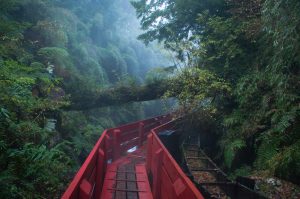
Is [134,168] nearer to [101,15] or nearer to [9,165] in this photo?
[9,165]

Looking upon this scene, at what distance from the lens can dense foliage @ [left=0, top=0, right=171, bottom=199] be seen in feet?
21.7

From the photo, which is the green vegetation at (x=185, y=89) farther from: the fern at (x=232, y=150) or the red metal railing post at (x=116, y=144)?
the red metal railing post at (x=116, y=144)

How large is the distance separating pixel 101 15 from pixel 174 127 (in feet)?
82.8

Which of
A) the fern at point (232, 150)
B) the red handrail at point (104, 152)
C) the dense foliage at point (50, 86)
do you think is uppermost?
the dense foliage at point (50, 86)

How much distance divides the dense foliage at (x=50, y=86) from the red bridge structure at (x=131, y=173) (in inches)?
44.1

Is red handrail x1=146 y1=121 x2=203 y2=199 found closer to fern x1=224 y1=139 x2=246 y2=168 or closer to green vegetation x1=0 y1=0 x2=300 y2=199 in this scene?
green vegetation x1=0 y1=0 x2=300 y2=199

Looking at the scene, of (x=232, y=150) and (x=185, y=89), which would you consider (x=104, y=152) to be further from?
(x=185, y=89)

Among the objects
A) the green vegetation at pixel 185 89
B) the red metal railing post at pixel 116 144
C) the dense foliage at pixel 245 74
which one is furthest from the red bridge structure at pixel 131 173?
the dense foliage at pixel 245 74

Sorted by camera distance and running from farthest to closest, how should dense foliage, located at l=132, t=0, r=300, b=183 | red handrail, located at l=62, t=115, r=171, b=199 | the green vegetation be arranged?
dense foliage, located at l=132, t=0, r=300, b=183, the green vegetation, red handrail, located at l=62, t=115, r=171, b=199

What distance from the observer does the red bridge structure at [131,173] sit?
3.96 m

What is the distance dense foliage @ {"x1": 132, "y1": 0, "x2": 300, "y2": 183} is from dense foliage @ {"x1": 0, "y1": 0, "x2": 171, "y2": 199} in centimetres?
484

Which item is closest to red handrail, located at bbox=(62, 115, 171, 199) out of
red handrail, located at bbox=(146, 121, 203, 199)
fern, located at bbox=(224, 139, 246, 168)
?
red handrail, located at bbox=(146, 121, 203, 199)

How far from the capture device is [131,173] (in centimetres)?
951

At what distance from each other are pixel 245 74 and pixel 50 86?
8.41 metres
